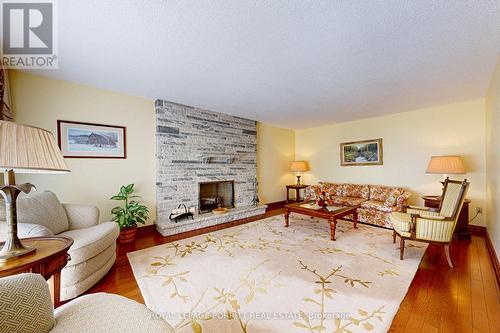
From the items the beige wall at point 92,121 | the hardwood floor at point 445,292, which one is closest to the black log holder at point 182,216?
the beige wall at point 92,121

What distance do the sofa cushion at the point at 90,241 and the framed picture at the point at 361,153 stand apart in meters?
5.13

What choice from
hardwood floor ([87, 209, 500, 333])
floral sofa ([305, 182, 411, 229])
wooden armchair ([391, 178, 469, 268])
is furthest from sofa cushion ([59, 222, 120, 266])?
wooden armchair ([391, 178, 469, 268])

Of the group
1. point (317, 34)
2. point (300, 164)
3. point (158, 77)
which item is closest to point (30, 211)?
point (158, 77)

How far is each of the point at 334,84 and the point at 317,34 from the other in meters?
1.26

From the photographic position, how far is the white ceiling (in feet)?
5.16

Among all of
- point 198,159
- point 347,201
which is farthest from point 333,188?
point 198,159

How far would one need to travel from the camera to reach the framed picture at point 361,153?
15.3 feet

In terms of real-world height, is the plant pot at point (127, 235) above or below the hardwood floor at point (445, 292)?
above

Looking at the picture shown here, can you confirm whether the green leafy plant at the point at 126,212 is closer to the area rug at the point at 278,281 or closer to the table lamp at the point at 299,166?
the area rug at the point at 278,281

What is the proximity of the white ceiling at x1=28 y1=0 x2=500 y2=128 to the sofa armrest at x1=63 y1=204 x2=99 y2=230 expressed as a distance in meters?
1.77

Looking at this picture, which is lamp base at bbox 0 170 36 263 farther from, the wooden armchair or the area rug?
the wooden armchair

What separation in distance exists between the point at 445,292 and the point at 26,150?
3409 millimetres

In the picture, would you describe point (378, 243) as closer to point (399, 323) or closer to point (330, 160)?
point (399, 323)

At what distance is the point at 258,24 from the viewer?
1725mm
